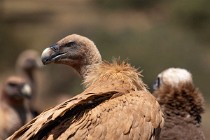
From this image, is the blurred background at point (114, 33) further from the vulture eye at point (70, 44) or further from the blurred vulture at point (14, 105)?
the vulture eye at point (70, 44)

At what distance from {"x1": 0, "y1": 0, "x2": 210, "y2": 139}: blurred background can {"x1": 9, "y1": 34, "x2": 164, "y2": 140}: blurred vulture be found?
862 centimetres

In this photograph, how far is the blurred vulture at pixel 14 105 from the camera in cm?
1112

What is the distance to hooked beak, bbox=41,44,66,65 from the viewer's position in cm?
751

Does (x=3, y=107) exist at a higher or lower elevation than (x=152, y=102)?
higher

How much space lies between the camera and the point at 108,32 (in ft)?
96.0

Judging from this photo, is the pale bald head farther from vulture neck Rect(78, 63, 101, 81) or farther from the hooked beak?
the hooked beak

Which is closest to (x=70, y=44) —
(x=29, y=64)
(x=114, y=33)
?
(x=29, y=64)

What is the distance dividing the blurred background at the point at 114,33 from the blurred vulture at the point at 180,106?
7.38 metres

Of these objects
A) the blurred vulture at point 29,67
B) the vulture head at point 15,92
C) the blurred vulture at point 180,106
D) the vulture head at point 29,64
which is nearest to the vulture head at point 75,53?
the blurred vulture at point 180,106

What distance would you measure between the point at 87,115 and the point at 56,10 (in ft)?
117

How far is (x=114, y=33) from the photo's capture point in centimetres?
2941

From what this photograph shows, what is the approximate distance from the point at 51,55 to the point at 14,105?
460cm

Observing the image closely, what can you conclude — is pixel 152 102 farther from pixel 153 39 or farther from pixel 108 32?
pixel 108 32

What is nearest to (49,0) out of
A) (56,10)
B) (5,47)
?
(56,10)
